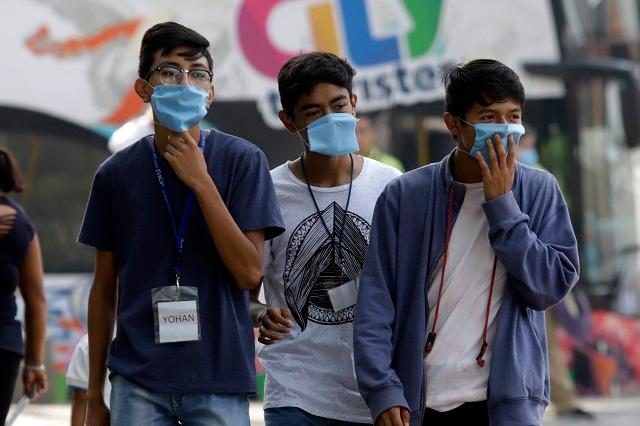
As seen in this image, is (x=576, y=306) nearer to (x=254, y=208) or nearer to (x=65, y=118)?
(x=65, y=118)

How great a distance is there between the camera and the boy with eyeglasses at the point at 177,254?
3521 mm

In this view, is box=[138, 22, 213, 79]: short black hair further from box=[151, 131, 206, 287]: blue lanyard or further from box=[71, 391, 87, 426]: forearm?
box=[71, 391, 87, 426]: forearm

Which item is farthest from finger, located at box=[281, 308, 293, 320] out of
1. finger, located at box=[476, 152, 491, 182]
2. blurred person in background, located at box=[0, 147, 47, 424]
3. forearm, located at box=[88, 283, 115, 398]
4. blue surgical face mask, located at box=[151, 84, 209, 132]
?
blurred person in background, located at box=[0, 147, 47, 424]

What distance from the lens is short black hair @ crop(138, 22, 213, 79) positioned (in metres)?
3.69

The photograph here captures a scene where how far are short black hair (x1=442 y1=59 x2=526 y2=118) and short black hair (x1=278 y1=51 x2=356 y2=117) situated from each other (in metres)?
0.49

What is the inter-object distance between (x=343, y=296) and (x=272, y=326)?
11.4 inches

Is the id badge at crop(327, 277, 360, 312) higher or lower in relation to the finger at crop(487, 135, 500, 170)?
lower

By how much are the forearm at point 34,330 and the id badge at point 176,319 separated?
254cm

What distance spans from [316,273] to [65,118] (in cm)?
651

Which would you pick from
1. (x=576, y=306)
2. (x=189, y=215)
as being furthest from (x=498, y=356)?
(x=576, y=306)

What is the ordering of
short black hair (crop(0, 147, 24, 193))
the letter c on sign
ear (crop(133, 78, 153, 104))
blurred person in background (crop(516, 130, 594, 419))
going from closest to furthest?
ear (crop(133, 78, 153, 104)), short black hair (crop(0, 147, 24, 193)), blurred person in background (crop(516, 130, 594, 419)), the letter c on sign

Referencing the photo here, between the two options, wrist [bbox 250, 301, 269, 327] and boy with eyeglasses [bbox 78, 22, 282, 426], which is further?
wrist [bbox 250, 301, 269, 327]

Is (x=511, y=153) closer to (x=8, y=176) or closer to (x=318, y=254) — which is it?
(x=318, y=254)

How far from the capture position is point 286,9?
1050cm
